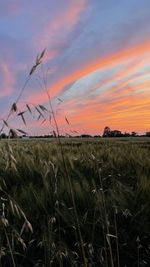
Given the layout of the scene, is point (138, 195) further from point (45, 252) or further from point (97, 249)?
point (45, 252)

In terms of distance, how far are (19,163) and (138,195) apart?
2278mm

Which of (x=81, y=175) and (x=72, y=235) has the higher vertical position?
(x=81, y=175)

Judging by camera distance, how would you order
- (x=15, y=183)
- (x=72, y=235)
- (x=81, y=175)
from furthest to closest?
(x=15, y=183)
(x=81, y=175)
(x=72, y=235)

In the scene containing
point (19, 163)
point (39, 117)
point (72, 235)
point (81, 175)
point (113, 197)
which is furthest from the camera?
point (19, 163)

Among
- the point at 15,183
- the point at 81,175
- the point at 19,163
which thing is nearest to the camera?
the point at 81,175

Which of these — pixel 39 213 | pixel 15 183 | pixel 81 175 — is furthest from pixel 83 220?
pixel 15 183

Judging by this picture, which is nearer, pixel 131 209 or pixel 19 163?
pixel 131 209

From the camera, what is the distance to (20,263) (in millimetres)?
3633

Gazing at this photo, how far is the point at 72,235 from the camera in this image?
3.88m

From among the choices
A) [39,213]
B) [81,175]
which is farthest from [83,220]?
[81,175]

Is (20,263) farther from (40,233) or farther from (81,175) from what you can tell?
(81,175)

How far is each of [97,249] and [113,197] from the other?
0.62 metres

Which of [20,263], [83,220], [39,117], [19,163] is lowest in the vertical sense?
[20,263]

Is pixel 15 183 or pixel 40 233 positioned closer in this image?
pixel 40 233
